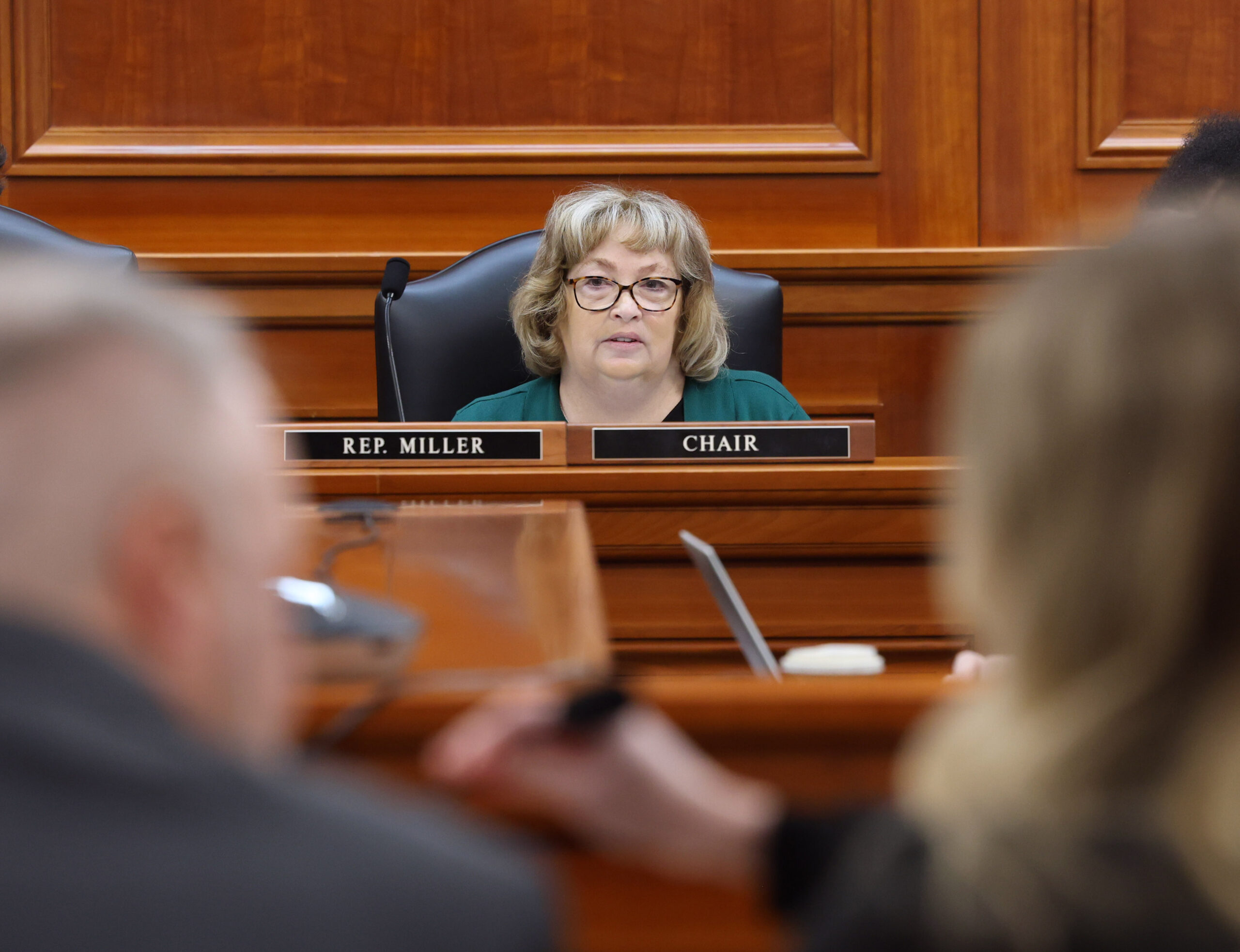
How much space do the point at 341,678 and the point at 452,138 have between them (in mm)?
2264

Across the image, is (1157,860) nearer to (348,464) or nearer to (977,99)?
(348,464)

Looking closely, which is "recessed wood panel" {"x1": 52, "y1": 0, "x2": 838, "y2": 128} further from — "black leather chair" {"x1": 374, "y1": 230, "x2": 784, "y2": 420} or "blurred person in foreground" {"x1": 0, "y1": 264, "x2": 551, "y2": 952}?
"blurred person in foreground" {"x1": 0, "y1": 264, "x2": 551, "y2": 952}

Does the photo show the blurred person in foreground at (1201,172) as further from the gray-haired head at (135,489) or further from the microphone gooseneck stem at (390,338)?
the gray-haired head at (135,489)

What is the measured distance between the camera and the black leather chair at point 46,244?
202 cm

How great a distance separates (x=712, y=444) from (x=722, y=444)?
0.5 inches

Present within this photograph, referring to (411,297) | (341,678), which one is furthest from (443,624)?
(411,297)

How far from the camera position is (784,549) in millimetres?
1373

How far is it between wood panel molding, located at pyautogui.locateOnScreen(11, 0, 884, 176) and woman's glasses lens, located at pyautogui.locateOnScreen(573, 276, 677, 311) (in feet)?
1.74

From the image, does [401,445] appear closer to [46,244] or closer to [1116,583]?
[46,244]

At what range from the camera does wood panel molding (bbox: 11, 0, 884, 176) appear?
2688 millimetres

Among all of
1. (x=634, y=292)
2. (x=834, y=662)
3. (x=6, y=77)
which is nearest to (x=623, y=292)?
(x=634, y=292)

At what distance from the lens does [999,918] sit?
389mm

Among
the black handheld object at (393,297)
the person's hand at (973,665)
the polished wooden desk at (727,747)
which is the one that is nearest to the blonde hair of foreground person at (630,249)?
the black handheld object at (393,297)

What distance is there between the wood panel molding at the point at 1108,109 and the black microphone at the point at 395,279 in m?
1.47
